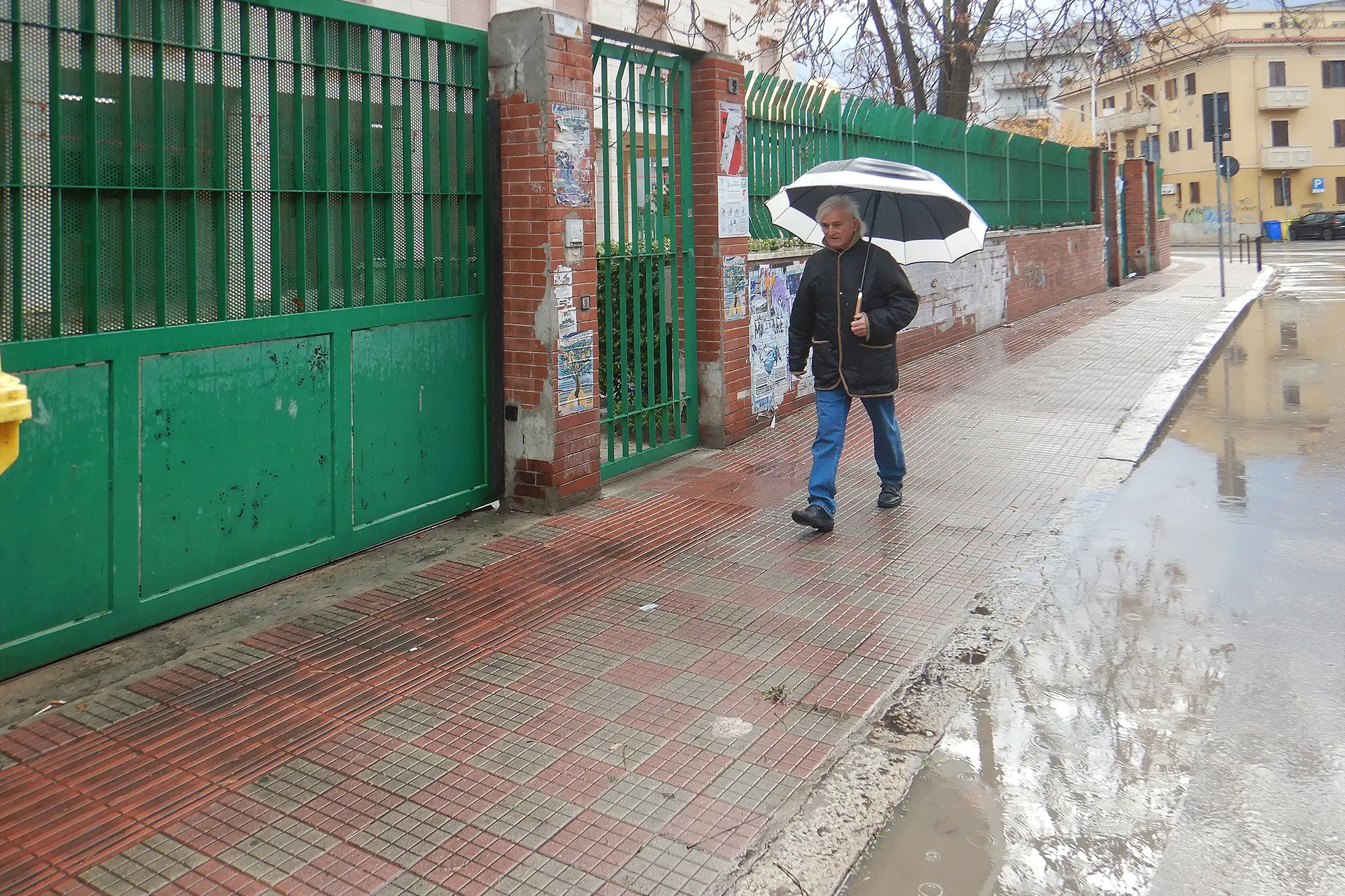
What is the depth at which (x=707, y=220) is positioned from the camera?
8797 mm

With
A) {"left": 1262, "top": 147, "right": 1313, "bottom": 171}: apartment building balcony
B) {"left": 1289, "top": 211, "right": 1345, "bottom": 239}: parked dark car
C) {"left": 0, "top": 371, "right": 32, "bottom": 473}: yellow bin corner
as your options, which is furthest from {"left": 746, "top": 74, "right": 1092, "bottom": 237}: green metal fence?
{"left": 1262, "top": 147, "right": 1313, "bottom": 171}: apartment building balcony

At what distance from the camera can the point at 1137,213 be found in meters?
26.9

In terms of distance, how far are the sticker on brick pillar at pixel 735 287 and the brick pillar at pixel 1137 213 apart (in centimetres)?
2042

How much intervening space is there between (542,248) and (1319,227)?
55.1m

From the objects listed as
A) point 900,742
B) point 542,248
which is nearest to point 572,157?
point 542,248

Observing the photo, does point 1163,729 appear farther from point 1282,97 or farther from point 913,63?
point 1282,97

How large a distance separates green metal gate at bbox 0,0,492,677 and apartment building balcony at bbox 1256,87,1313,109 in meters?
63.3

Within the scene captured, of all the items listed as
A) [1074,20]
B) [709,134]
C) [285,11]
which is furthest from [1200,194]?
[285,11]

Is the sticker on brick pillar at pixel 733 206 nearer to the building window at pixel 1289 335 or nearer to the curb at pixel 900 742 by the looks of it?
the curb at pixel 900 742

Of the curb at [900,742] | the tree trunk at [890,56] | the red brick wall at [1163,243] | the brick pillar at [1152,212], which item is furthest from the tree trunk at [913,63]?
the curb at [900,742]

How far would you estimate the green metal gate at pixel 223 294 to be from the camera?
15.1ft

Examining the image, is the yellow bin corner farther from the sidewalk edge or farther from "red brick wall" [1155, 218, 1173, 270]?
"red brick wall" [1155, 218, 1173, 270]

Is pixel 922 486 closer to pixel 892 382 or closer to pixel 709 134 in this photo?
pixel 892 382

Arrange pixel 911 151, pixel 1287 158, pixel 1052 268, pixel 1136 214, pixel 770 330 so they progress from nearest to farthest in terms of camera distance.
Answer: pixel 770 330 → pixel 911 151 → pixel 1052 268 → pixel 1136 214 → pixel 1287 158
